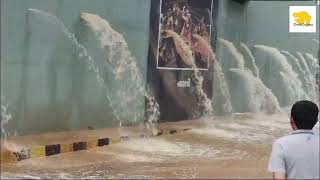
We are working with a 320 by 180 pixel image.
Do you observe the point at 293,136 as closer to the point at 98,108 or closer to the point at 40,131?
the point at 40,131

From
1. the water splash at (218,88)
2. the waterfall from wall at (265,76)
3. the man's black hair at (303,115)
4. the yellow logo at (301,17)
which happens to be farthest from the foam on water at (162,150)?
the yellow logo at (301,17)

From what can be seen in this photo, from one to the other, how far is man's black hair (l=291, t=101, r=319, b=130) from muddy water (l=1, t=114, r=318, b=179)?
3955 mm

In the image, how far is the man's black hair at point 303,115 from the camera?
3.15 metres

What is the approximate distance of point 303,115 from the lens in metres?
3.15

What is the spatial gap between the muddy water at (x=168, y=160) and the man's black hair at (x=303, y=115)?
395 cm

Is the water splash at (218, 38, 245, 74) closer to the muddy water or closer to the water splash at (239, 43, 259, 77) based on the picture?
the water splash at (239, 43, 259, 77)

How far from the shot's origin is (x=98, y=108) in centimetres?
1098

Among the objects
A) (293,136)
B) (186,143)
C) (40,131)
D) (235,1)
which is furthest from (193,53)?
(293,136)

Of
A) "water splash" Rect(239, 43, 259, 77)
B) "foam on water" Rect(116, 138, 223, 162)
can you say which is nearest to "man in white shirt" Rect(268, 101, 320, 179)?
"foam on water" Rect(116, 138, 223, 162)

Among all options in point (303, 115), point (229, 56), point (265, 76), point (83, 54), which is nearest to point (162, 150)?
point (83, 54)

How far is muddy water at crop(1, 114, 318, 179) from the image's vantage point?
7.15 m

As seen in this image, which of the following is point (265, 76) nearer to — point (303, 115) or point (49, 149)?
point (49, 149)

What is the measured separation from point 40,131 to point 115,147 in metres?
1.27

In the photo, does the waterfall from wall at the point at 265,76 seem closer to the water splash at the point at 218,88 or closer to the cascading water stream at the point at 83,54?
the water splash at the point at 218,88
